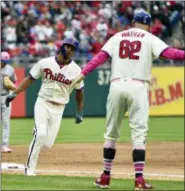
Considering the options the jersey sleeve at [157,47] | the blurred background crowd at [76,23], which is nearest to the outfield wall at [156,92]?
the blurred background crowd at [76,23]

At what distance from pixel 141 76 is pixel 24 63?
18.0 m

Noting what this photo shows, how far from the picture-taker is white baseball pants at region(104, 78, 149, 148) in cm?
911

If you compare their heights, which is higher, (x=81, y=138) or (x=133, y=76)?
(x=133, y=76)

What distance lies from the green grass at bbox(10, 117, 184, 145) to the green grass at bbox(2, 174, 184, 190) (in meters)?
7.67

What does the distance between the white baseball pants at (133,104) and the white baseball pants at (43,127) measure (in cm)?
211

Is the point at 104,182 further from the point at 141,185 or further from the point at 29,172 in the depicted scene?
the point at 29,172

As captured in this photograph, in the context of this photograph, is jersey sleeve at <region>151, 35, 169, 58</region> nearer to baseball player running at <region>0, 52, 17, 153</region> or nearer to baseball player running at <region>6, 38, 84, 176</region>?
baseball player running at <region>6, 38, 84, 176</region>

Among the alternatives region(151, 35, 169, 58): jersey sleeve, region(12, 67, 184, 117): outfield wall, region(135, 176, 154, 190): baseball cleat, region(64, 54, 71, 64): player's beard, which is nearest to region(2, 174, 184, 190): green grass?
region(135, 176, 154, 190): baseball cleat

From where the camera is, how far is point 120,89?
30.1 feet

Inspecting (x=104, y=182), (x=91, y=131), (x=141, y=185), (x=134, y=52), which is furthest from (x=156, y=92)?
(x=141, y=185)

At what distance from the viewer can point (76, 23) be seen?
29531 mm

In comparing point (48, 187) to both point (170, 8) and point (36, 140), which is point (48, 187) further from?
point (170, 8)

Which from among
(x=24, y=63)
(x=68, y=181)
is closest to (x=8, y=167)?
(x=68, y=181)

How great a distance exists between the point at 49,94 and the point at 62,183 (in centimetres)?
210
